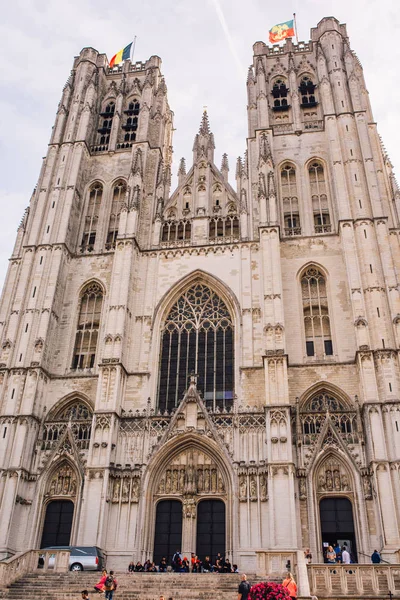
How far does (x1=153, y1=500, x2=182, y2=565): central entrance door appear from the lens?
2359 cm

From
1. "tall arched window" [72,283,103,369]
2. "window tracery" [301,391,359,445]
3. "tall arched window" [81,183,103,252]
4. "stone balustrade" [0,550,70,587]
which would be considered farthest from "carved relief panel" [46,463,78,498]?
"tall arched window" [81,183,103,252]

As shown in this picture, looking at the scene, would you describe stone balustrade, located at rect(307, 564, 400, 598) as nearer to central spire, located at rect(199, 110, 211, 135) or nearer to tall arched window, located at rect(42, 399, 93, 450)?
tall arched window, located at rect(42, 399, 93, 450)

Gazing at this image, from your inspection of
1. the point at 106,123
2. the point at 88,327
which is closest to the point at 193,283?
the point at 88,327

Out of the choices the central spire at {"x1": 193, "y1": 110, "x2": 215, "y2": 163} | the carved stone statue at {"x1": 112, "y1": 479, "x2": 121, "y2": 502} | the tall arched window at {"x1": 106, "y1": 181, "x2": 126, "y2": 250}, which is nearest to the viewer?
the carved stone statue at {"x1": 112, "y1": 479, "x2": 121, "y2": 502}

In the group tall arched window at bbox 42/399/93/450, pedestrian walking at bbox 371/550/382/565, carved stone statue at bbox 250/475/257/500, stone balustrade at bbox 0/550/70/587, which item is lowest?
stone balustrade at bbox 0/550/70/587

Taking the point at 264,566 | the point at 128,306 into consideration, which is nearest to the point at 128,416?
the point at 128,306

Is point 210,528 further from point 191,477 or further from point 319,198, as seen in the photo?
point 319,198

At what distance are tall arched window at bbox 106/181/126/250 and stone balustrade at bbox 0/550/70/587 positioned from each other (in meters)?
17.4

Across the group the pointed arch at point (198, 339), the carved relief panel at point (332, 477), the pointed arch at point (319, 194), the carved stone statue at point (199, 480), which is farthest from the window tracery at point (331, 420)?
the pointed arch at point (319, 194)

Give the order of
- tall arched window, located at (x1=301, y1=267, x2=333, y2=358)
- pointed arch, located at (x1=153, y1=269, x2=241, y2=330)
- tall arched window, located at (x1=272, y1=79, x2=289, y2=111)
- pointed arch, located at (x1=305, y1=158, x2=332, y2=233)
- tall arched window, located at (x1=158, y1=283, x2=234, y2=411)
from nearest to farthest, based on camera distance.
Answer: tall arched window, located at (x1=158, y1=283, x2=234, y2=411) < tall arched window, located at (x1=301, y1=267, x2=333, y2=358) < pointed arch, located at (x1=153, y1=269, x2=241, y2=330) < pointed arch, located at (x1=305, y1=158, x2=332, y2=233) < tall arched window, located at (x1=272, y1=79, x2=289, y2=111)

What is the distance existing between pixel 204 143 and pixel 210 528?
22.7m

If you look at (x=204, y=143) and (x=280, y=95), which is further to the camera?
Answer: (x=280, y=95)

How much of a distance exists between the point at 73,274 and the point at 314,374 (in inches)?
558

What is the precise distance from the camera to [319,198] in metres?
32.6
